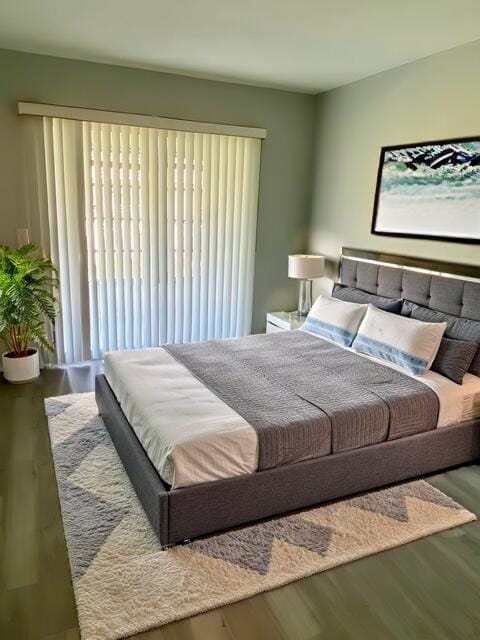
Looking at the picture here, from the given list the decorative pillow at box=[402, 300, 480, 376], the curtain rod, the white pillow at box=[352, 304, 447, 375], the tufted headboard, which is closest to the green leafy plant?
the curtain rod

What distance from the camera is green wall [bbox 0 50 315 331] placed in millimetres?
3924

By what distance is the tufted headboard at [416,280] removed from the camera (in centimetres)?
337

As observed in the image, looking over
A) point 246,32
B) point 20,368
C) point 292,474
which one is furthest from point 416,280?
point 20,368

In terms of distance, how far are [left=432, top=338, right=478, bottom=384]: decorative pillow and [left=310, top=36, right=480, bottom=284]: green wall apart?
669 mm

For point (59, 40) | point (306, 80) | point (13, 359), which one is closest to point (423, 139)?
point (306, 80)

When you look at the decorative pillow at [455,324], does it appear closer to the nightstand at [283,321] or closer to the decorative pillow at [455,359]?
the decorative pillow at [455,359]

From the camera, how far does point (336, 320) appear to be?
387cm

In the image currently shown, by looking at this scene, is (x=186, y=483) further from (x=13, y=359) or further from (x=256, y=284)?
(x=256, y=284)

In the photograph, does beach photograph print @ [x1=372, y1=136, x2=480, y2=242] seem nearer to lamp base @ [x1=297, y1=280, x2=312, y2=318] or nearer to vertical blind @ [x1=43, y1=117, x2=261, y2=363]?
lamp base @ [x1=297, y1=280, x2=312, y2=318]

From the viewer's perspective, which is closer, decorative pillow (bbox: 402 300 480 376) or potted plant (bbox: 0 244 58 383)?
decorative pillow (bbox: 402 300 480 376)

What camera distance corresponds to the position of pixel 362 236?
176 inches

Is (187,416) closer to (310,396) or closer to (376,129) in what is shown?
(310,396)

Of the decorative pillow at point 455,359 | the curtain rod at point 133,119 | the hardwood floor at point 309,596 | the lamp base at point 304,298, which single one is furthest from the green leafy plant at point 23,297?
the decorative pillow at point 455,359

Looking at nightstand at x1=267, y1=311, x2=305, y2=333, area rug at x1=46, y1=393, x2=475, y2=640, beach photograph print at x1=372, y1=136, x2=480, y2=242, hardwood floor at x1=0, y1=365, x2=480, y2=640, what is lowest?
hardwood floor at x1=0, y1=365, x2=480, y2=640
